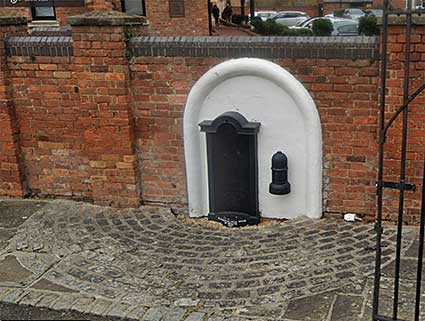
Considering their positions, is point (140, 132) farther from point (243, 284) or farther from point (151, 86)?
point (243, 284)

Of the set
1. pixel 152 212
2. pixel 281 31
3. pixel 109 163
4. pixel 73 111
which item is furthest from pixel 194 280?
pixel 281 31

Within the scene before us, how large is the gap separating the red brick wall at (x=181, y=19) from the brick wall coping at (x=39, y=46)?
34.9ft

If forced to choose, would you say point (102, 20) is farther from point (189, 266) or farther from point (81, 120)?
point (189, 266)

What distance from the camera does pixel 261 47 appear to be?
17.4ft

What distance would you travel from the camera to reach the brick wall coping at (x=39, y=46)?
229 inches

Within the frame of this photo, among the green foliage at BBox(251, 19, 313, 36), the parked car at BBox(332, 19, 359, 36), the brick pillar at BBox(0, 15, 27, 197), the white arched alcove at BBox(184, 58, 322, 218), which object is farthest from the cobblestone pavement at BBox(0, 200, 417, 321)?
the parked car at BBox(332, 19, 359, 36)

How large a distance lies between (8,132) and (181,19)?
37.1 ft

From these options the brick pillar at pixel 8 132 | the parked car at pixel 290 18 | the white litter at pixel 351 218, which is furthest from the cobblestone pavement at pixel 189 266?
the parked car at pixel 290 18

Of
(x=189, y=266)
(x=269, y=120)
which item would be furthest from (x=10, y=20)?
(x=189, y=266)

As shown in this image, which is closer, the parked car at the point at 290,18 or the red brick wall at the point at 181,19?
the red brick wall at the point at 181,19

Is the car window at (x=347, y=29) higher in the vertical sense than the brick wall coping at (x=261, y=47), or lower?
lower

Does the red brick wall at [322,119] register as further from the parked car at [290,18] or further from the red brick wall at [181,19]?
the parked car at [290,18]

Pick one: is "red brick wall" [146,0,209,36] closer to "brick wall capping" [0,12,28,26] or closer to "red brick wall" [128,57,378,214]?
"brick wall capping" [0,12,28,26]

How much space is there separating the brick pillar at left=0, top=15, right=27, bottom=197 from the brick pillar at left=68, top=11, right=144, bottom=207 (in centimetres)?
84
